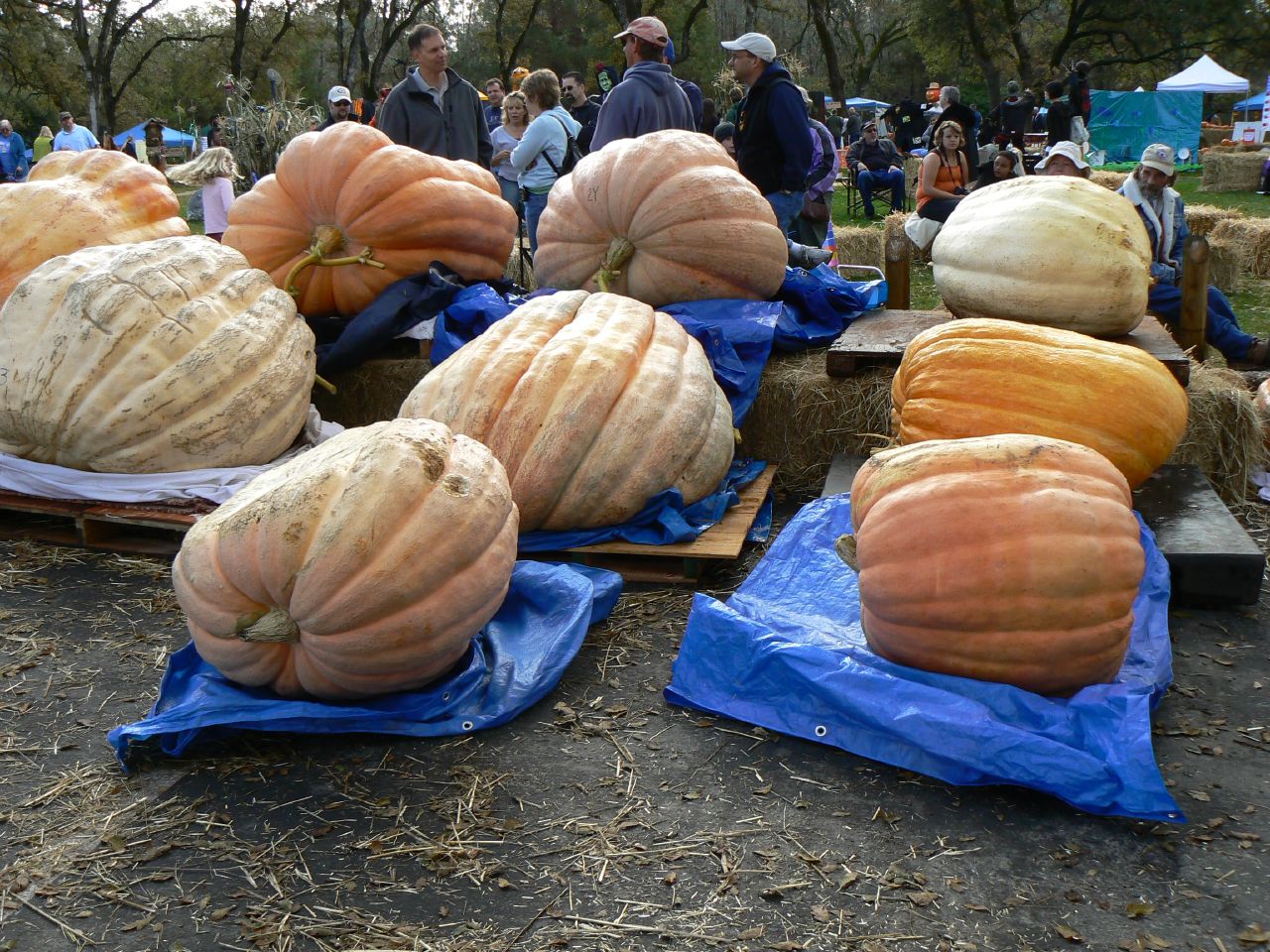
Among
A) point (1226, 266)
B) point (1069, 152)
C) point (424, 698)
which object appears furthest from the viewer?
point (1226, 266)

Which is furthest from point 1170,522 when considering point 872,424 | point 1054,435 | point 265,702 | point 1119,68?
point 1119,68

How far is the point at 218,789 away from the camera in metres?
2.63

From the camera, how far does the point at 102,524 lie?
4.43 metres

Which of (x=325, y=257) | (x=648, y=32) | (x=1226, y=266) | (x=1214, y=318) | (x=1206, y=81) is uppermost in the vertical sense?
(x=648, y=32)

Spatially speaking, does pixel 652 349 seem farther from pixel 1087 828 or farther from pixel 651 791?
pixel 1087 828

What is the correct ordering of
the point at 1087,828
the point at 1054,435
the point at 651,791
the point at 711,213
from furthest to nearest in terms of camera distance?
the point at 711,213, the point at 1054,435, the point at 651,791, the point at 1087,828

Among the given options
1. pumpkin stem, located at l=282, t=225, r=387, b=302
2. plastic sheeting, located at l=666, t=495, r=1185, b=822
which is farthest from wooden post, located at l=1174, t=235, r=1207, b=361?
pumpkin stem, located at l=282, t=225, r=387, b=302

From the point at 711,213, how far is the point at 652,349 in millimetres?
1126

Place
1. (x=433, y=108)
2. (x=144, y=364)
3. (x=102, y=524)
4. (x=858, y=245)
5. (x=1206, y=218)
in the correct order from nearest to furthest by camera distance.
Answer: (x=144, y=364) < (x=102, y=524) < (x=433, y=108) < (x=858, y=245) < (x=1206, y=218)

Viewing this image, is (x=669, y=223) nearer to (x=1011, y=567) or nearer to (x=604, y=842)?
(x=1011, y=567)

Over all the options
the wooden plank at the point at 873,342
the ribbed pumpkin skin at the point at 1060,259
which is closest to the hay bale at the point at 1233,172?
the wooden plank at the point at 873,342

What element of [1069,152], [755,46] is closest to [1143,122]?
[1069,152]

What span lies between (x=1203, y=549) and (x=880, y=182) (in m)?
14.6

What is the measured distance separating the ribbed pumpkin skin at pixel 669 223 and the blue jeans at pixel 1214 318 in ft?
7.77
